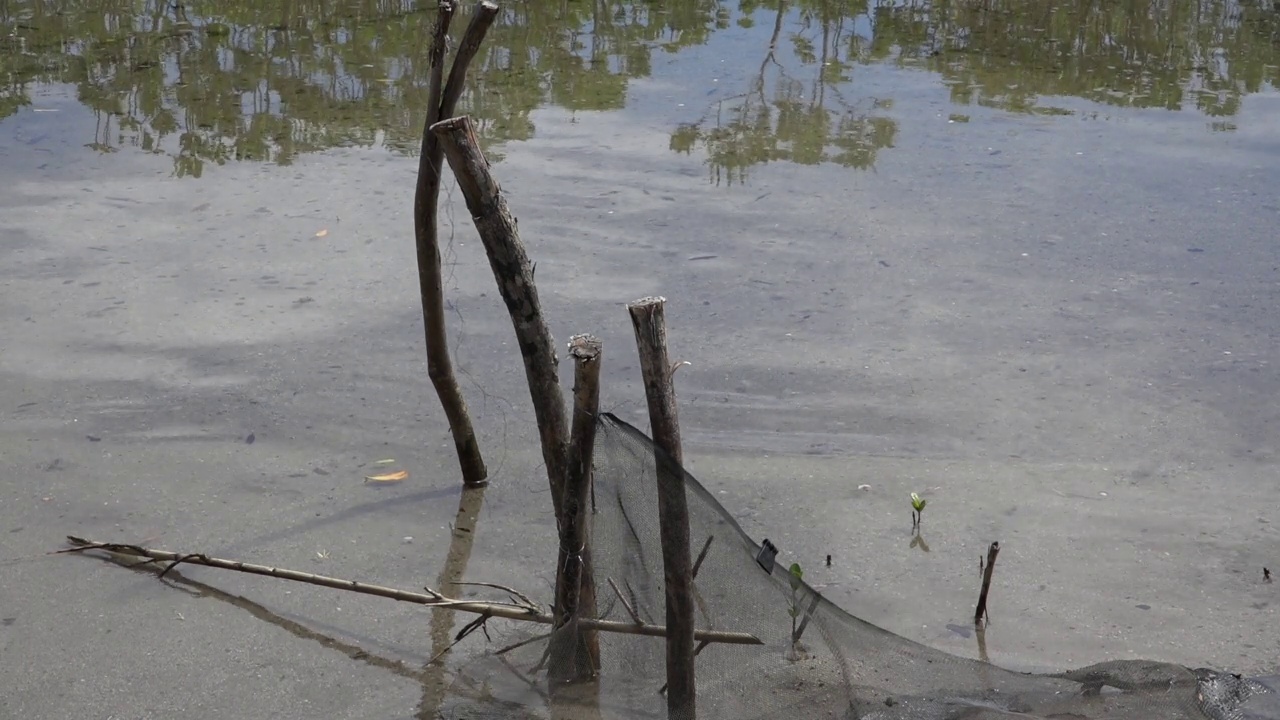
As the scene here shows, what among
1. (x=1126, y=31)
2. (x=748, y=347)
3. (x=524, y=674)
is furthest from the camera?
(x=1126, y=31)

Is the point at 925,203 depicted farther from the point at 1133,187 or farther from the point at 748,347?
the point at 748,347

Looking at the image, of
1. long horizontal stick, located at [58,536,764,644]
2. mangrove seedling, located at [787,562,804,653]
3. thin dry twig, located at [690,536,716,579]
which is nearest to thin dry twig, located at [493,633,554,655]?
long horizontal stick, located at [58,536,764,644]

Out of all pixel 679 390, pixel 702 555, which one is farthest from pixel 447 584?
pixel 679 390

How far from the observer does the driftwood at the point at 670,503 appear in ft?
9.41

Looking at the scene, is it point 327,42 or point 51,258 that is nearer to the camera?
point 51,258

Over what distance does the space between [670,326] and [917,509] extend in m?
1.84

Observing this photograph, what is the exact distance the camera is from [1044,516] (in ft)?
14.4

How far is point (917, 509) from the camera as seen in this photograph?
4086 millimetres

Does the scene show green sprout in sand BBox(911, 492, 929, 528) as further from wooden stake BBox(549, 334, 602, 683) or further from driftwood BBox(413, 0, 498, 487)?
driftwood BBox(413, 0, 498, 487)

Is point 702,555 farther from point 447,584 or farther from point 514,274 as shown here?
point 447,584

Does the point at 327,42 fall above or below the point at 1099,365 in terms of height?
above

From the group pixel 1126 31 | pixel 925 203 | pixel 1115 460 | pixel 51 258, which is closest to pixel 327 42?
pixel 51 258

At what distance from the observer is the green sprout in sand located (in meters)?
4.06

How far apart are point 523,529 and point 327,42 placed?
6397mm
